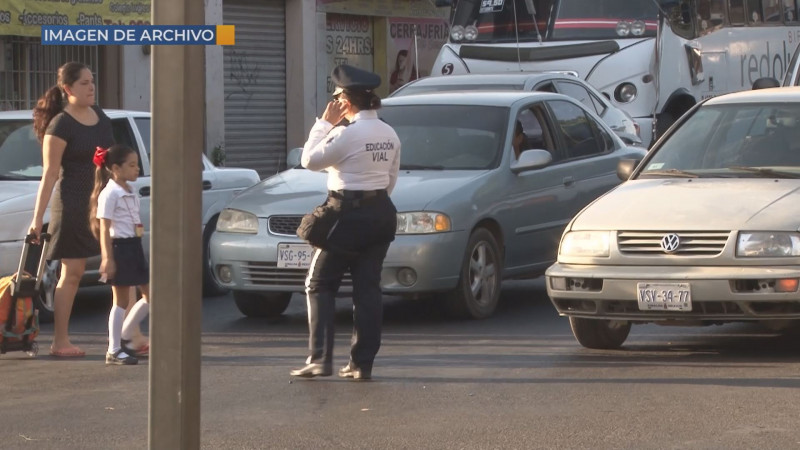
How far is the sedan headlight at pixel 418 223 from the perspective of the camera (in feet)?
33.3

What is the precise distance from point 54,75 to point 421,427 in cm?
1461

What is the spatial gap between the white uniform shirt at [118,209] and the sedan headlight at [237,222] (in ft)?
5.15

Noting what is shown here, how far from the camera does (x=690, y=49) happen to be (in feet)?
67.2

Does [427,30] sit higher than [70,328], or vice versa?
[427,30]

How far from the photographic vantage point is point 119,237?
Result: 351 inches

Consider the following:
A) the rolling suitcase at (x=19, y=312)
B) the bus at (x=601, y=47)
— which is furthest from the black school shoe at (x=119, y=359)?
the bus at (x=601, y=47)

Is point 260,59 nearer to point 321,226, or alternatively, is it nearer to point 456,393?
point 321,226

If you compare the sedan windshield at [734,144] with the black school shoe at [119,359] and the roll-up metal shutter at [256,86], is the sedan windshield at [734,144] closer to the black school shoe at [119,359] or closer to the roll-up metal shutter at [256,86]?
the black school shoe at [119,359]

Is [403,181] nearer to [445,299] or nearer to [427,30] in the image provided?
[445,299]

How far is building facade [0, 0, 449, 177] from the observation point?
20.0 meters

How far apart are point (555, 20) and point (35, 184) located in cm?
1026

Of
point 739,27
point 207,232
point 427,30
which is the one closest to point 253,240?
point 207,232

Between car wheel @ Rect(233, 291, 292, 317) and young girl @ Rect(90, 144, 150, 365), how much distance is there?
1.89 metres

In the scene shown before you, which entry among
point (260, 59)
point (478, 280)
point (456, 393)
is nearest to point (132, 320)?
point (456, 393)
